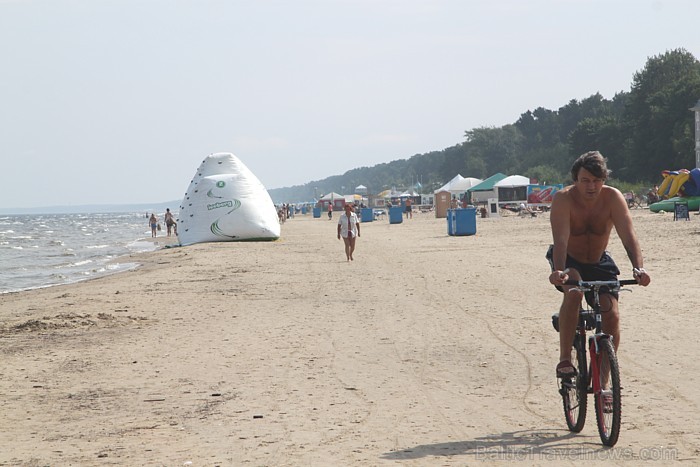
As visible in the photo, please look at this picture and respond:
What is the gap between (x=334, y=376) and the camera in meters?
7.88

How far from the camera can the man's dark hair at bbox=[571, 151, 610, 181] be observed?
5371 mm

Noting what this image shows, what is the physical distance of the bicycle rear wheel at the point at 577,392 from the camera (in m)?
5.49

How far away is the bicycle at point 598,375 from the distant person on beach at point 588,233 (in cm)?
8

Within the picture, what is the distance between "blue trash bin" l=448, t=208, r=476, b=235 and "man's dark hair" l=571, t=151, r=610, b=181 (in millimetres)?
27712

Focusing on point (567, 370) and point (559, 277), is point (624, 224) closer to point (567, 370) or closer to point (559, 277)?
point (559, 277)

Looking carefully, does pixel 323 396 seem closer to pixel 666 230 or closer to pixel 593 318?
pixel 593 318

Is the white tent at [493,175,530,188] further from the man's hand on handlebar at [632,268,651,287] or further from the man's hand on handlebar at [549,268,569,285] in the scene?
the man's hand on handlebar at [549,268,569,285]

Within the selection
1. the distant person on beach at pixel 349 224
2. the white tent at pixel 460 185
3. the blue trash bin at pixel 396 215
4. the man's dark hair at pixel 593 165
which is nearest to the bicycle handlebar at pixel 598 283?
the man's dark hair at pixel 593 165

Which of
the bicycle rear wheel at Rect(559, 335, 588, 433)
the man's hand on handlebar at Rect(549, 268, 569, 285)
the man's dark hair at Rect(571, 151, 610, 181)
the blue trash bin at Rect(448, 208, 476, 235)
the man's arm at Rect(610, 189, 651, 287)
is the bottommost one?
the blue trash bin at Rect(448, 208, 476, 235)

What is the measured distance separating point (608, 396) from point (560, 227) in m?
1.00

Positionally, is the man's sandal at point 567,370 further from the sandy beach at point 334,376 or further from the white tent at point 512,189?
the white tent at point 512,189

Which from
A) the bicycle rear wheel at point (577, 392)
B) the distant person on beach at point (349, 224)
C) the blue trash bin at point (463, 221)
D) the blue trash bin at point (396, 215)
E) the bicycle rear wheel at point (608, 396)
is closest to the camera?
the bicycle rear wheel at point (608, 396)

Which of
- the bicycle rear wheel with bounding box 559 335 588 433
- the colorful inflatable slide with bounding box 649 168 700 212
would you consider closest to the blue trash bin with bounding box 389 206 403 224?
the colorful inflatable slide with bounding box 649 168 700 212

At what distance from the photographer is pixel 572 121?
484ft
